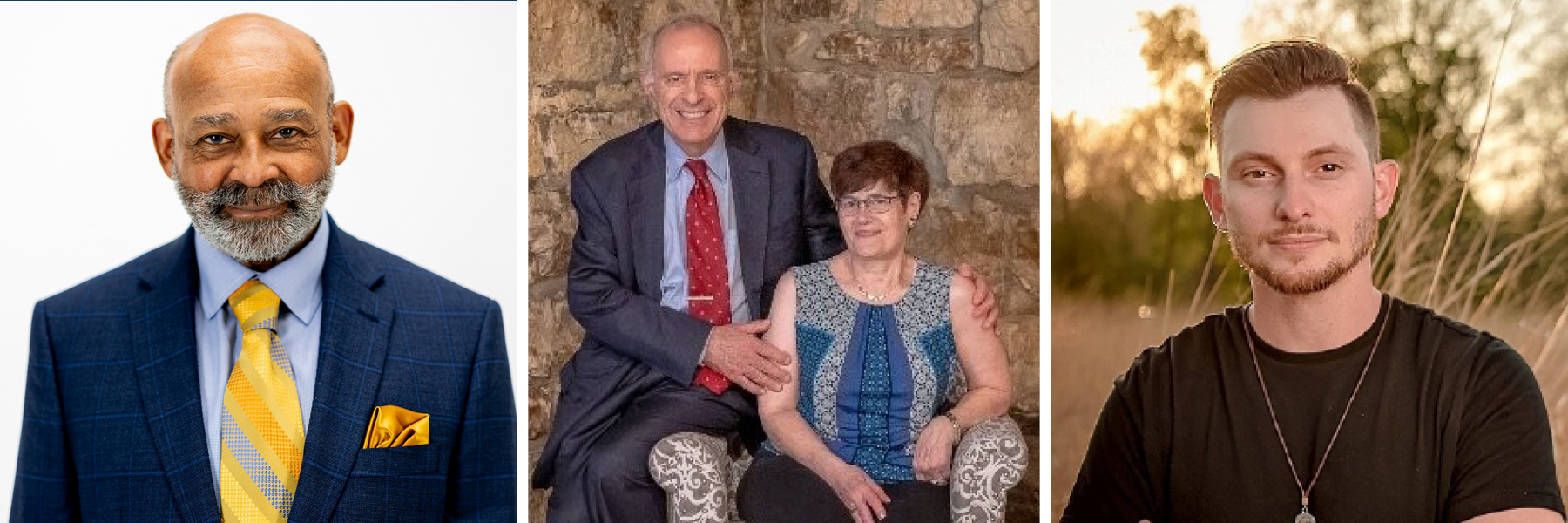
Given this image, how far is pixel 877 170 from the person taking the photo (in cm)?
370

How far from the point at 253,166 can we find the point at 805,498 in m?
1.33

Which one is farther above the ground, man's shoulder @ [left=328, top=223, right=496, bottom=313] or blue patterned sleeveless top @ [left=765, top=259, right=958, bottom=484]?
man's shoulder @ [left=328, top=223, right=496, bottom=313]

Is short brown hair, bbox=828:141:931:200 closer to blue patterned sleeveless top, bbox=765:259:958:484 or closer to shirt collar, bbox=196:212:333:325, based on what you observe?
blue patterned sleeveless top, bbox=765:259:958:484

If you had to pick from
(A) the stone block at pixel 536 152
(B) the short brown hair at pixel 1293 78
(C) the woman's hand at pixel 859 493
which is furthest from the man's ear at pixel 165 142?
(B) the short brown hair at pixel 1293 78

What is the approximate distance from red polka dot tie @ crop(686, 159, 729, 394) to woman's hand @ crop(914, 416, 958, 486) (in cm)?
44

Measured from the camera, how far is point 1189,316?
361 cm

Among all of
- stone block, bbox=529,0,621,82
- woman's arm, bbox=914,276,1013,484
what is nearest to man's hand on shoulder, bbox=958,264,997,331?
woman's arm, bbox=914,276,1013,484

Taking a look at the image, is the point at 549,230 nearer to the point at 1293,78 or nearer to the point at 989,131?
the point at 989,131

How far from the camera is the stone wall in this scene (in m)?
3.72

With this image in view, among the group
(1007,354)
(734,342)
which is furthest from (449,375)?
(1007,354)

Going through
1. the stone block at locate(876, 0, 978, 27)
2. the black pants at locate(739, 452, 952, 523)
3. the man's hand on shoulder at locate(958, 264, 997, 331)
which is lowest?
the black pants at locate(739, 452, 952, 523)

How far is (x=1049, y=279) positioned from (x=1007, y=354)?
19 centimetres

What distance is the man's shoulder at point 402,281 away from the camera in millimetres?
3295

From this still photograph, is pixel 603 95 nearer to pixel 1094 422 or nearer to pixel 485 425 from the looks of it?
pixel 485 425
